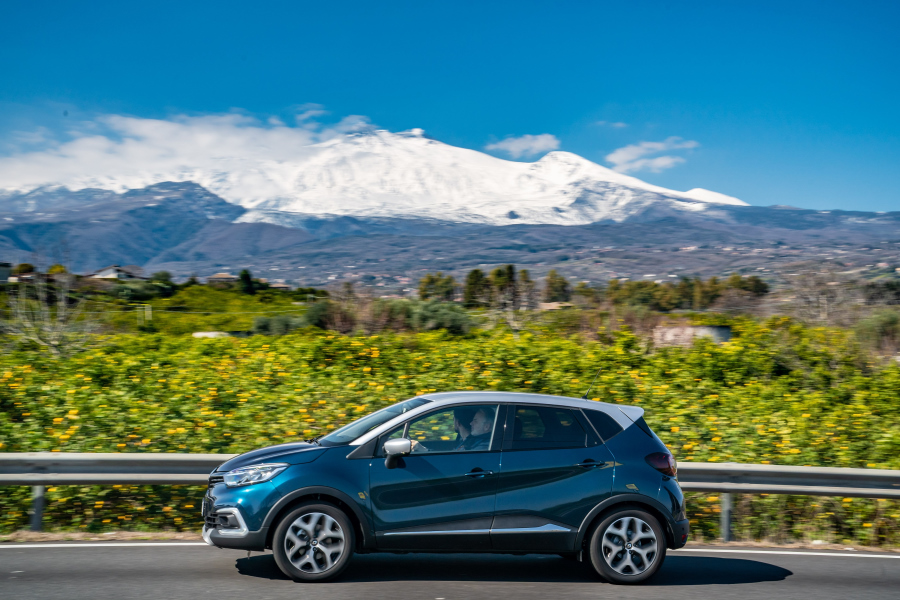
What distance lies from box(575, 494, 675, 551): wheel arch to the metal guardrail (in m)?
1.88

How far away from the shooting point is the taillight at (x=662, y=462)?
265 inches

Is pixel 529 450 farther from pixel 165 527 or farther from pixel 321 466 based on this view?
pixel 165 527

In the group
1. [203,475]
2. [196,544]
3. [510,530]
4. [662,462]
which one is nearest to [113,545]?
[196,544]

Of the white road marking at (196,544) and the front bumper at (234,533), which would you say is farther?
the white road marking at (196,544)

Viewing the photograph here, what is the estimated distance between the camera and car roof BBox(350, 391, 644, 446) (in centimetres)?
654

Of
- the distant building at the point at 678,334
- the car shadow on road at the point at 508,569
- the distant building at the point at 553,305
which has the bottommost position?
the car shadow on road at the point at 508,569

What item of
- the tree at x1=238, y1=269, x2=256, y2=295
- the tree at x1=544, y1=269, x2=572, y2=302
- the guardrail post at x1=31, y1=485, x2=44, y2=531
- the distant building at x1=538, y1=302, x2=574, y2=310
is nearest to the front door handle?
the guardrail post at x1=31, y1=485, x2=44, y2=531

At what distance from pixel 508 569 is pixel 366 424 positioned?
1746 mm

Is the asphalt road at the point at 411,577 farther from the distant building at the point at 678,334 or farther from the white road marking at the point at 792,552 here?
the distant building at the point at 678,334

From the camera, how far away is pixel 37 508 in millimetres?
8227

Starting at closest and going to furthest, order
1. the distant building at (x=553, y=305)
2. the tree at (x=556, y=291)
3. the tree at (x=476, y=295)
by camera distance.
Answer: the distant building at (x=553, y=305) < the tree at (x=556, y=291) < the tree at (x=476, y=295)

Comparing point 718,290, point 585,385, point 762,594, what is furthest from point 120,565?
point 718,290

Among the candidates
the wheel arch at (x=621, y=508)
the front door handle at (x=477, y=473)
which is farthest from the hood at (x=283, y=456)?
the wheel arch at (x=621, y=508)

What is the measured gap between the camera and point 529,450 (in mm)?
6590
